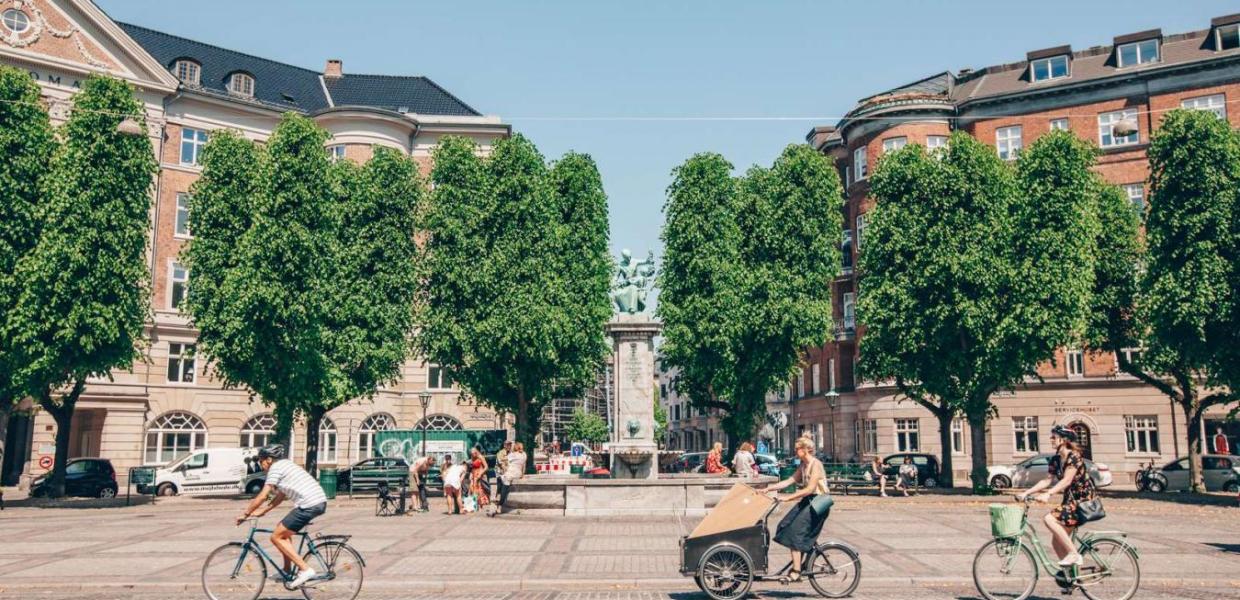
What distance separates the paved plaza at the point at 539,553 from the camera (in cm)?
1211

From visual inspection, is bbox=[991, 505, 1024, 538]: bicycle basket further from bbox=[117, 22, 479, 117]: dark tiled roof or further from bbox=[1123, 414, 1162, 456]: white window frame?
bbox=[117, 22, 479, 117]: dark tiled roof

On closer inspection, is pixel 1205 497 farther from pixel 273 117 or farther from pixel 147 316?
pixel 273 117

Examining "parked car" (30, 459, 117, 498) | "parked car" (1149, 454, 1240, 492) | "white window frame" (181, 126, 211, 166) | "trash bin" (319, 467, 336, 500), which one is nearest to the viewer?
"trash bin" (319, 467, 336, 500)

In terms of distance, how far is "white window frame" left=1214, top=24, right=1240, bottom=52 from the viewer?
43.6 m

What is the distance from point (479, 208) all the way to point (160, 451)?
67.1 ft

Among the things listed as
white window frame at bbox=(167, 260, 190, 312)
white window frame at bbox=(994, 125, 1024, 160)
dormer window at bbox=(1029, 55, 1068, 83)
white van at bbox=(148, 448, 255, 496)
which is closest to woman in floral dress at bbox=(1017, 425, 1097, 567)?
white van at bbox=(148, 448, 255, 496)

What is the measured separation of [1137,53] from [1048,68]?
4.05 metres

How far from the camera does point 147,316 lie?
3152 centimetres

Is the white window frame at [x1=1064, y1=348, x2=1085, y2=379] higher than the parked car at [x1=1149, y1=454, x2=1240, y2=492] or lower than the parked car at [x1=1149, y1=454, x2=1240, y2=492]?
higher

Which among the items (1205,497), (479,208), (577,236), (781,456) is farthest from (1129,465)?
(479,208)

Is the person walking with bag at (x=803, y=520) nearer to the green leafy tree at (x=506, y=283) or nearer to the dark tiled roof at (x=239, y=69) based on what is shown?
the green leafy tree at (x=506, y=283)

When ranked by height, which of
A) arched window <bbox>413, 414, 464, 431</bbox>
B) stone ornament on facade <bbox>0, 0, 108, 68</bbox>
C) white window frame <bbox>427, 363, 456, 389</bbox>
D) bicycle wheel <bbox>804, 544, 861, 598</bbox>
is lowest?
bicycle wheel <bbox>804, 544, 861, 598</bbox>

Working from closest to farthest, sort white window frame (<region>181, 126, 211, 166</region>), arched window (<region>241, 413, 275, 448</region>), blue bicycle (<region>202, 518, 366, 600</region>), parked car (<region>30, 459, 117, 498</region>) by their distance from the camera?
blue bicycle (<region>202, 518, 366, 600</region>), parked car (<region>30, 459, 117, 498</region>), arched window (<region>241, 413, 275, 448</region>), white window frame (<region>181, 126, 211, 166</region>)

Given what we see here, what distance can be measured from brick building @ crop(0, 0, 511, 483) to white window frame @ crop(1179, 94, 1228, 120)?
33788 millimetres
